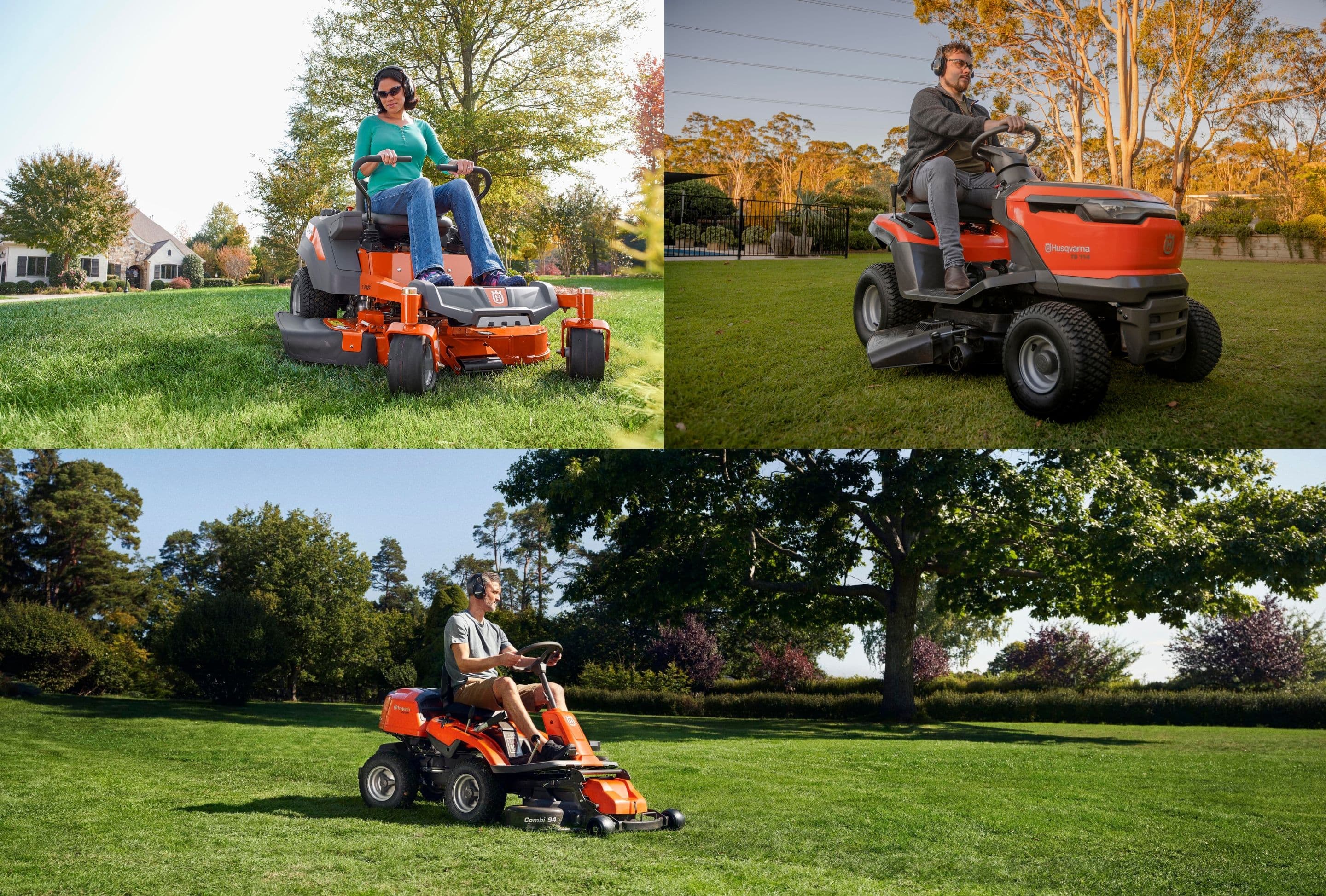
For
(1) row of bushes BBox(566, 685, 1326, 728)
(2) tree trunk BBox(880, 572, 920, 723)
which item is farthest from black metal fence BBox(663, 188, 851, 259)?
(1) row of bushes BBox(566, 685, 1326, 728)

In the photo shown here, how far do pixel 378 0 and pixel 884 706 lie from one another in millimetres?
10331

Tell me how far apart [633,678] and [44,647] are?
7773 millimetres

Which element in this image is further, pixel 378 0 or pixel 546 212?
pixel 546 212

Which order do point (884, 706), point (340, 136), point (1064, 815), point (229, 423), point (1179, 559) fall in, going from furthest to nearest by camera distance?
point (884, 706)
point (1179, 559)
point (340, 136)
point (1064, 815)
point (229, 423)

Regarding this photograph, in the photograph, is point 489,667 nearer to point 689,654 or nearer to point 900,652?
point 900,652

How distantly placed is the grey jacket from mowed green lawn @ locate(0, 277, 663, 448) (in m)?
1.72

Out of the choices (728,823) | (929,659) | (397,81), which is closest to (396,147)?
(397,81)

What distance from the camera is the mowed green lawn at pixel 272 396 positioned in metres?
4.86

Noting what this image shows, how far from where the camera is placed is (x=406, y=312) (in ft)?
17.3

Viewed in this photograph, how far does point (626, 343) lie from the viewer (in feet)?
20.5

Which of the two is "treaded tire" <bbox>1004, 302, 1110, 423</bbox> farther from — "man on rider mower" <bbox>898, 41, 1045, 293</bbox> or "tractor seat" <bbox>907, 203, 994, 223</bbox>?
"tractor seat" <bbox>907, 203, 994, 223</bbox>

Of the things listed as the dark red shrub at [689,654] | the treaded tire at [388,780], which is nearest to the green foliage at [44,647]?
the dark red shrub at [689,654]

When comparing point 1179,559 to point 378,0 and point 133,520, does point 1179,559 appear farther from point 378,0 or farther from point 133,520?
point 133,520

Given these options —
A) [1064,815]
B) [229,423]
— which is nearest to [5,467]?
[229,423]
